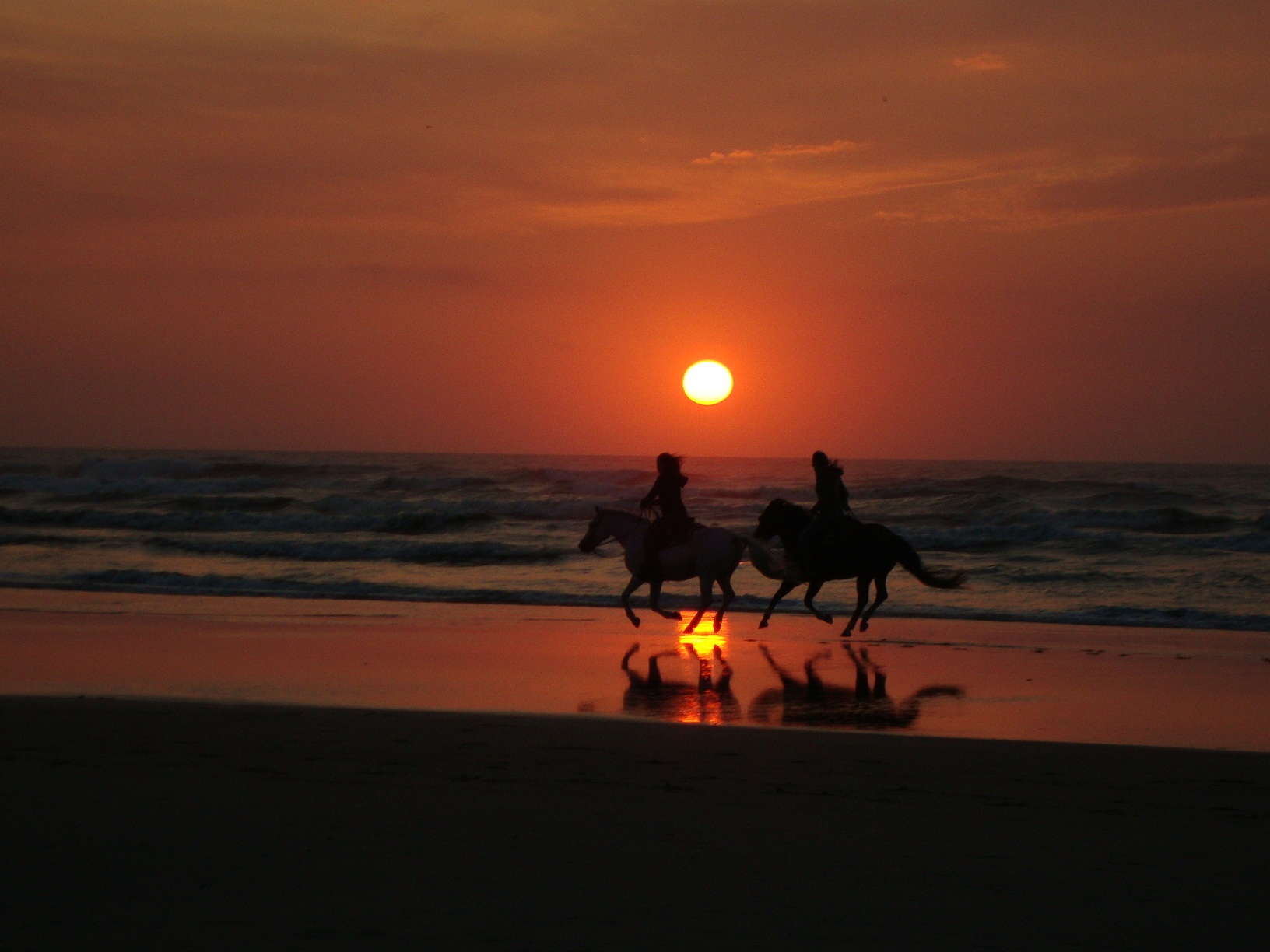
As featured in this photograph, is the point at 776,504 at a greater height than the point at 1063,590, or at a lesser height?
greater

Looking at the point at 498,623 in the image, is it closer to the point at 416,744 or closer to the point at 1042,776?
the point at 416,744

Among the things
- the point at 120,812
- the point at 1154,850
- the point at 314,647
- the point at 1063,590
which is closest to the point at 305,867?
the point at 120,812

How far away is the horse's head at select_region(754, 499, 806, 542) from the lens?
1458 centimetres

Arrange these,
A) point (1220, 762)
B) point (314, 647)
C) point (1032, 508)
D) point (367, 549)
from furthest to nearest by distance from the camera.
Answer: point (1032, 508), point (367, 549), point (314, 647), point (1220, 762)

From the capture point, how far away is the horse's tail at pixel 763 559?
14.3 m

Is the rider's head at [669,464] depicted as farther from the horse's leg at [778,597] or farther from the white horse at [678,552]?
the horse's leg at [778,597]

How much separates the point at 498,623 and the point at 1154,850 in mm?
10232

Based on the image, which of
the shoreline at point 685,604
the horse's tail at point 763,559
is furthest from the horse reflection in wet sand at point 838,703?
the shoreline at point 685,604

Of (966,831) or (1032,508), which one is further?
(1032,508)

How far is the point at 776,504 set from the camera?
14.7m

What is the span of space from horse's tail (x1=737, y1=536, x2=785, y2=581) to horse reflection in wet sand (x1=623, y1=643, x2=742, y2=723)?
7.68 feet

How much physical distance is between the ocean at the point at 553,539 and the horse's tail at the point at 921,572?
2.55 feet

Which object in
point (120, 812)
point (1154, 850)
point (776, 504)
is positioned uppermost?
point (776, 504)

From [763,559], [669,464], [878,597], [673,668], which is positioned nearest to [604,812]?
[673,668]
